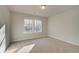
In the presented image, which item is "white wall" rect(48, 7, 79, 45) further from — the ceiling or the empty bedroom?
the ceiling

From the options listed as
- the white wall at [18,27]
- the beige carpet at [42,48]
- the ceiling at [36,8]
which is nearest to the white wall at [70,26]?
the ceiling at [36,8]

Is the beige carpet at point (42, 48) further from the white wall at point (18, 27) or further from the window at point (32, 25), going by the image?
the window at point (32, 25)

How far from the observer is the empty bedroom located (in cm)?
388

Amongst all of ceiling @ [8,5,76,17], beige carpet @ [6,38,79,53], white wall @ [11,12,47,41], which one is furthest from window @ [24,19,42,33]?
beige carpet @ [6,38,79,53]

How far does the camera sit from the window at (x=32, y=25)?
6.44 m

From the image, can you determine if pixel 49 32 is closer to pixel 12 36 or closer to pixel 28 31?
pixel 28 31

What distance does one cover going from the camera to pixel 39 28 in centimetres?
748

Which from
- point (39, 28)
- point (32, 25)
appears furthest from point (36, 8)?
point (39, 28)

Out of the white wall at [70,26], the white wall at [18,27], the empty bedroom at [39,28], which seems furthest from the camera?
the white wall at [18,27]

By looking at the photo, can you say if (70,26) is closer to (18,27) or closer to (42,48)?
(42,48)

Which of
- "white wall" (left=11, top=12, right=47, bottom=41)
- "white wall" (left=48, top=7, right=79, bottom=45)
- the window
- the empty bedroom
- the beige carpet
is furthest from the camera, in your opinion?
the window

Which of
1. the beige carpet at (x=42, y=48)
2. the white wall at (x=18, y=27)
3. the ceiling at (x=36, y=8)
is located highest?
the ceiling at (x=36, y=8)
